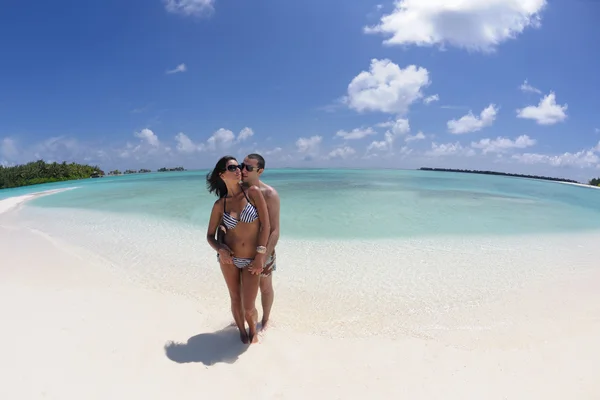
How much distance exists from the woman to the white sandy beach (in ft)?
2.37

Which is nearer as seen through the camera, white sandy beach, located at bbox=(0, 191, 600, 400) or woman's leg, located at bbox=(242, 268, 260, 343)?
white sandy beach, located at bbox=(0, 191, 600, 400)

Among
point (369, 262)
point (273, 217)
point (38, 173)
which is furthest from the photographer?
point (38, 173)

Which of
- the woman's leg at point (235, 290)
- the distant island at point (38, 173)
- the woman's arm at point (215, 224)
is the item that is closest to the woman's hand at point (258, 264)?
the woman's leg at point (235, 290)

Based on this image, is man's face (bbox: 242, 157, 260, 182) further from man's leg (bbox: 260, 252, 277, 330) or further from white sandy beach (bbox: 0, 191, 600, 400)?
white sandy beach (bbox: 0, 191, 600, 400)

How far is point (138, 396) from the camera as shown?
2.49 metres

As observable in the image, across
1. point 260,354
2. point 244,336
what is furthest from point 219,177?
point 260,354

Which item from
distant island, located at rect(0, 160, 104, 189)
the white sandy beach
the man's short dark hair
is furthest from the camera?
distant island, located at rect(0, 160, 104, 189)

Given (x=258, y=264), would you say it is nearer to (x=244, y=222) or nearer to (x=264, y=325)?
(x=244, y=222)

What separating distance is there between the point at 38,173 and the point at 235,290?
60.3 metres

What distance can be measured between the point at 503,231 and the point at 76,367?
1044 centimetres

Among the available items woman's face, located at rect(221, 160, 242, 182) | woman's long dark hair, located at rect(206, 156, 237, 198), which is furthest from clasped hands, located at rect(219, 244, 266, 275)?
woman's face, located at rect(221, 160, 242, 182)

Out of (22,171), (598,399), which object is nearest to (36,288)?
(598,399)

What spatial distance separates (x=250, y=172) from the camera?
2918mm

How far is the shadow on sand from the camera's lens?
10.1ft
